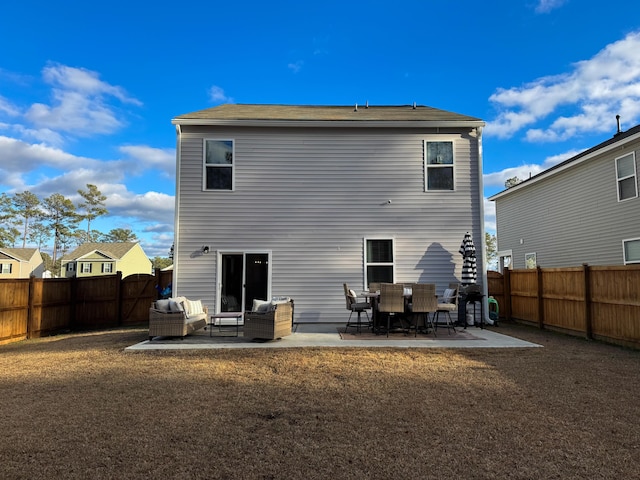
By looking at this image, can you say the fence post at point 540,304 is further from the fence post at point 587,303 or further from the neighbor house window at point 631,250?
the neighbor house window at point 631,250

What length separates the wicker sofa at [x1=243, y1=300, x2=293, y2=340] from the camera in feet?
22.8

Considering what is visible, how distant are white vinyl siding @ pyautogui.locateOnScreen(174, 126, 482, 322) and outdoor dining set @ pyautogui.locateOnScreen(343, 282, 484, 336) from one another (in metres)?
0.77

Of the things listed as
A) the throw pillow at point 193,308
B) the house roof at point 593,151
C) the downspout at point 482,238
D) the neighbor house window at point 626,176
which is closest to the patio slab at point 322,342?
the throw pillow at point 193,308

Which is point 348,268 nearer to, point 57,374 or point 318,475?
point 57,374

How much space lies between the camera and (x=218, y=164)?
9.61 m

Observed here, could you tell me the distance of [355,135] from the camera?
983 cm

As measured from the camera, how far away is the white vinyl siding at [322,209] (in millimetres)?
9422

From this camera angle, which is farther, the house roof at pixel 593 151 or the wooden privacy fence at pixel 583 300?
the house roof at pixel 593 151

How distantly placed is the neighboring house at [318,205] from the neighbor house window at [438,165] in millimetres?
26

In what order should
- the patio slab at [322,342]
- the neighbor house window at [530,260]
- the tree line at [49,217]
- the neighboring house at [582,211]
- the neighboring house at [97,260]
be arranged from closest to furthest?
1. the patio slab at [322,342]
2. the neighboring house at [582,211]
3. the neighbor house window at [530,260]
4. the neighboring house at [97,260]
5. the tree line at [49,217]

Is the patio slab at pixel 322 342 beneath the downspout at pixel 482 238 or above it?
beneath

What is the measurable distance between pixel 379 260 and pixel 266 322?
150 inches

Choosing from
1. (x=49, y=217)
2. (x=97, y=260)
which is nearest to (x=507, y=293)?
(x=97, y=260)

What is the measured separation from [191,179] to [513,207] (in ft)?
43.4
